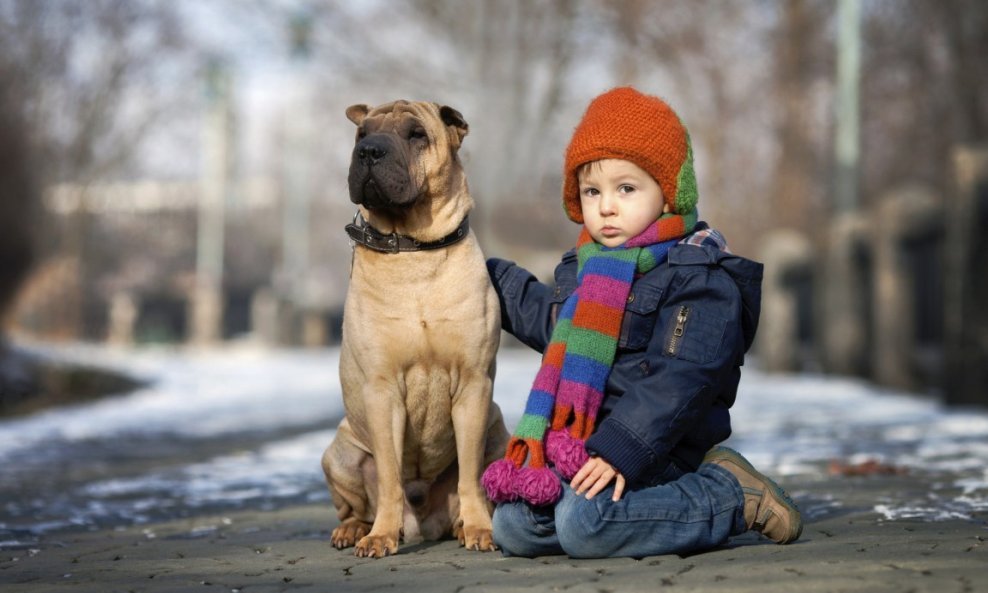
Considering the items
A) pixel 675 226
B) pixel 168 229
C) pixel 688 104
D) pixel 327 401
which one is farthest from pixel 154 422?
pixel 168 229

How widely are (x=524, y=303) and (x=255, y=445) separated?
4.70 m

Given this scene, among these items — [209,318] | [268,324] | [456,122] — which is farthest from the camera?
[209,318]

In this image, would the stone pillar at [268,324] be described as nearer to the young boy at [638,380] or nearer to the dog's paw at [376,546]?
the dog's paw at [376,546]

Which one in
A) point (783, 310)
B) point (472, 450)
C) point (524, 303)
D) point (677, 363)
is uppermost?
Answer: point (783, 310)

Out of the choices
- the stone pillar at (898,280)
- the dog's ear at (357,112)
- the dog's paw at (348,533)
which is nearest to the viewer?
the dog's paw at (348,533)

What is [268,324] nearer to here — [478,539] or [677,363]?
[478,539]

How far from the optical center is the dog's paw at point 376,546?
395cm

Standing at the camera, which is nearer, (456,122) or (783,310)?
(456,122)

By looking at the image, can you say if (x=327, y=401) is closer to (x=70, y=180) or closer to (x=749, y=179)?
(x=749, y=179)

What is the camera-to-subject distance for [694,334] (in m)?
3.83

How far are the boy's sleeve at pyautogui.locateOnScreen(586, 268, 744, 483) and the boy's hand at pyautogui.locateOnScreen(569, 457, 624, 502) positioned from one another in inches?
1.3

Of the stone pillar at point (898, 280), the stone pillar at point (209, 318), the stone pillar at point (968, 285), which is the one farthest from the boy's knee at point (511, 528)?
the stone pillar at point (209, 318)

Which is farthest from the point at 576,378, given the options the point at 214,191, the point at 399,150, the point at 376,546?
the point at 214,191

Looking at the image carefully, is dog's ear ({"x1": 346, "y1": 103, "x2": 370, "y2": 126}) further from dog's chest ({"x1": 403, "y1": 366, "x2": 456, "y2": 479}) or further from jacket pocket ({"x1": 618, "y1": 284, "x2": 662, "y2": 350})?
jacket pocket ({"x1": 618, "y1": 284, "x2": 662, "y2": 350})
